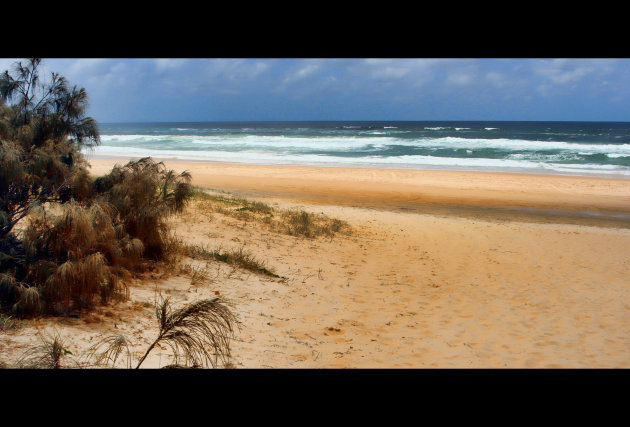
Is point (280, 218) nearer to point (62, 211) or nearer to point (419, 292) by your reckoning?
point (419, 292)

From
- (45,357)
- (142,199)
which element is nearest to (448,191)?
(142,199)

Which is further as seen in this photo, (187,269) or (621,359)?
(187,269)

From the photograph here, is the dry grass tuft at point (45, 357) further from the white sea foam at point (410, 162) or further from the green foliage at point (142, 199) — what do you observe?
the white sea foam at point (410, 162)

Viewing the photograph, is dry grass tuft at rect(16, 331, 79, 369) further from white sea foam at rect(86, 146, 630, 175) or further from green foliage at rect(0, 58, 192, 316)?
white sea foam at rect(86, 146, 630, 175)

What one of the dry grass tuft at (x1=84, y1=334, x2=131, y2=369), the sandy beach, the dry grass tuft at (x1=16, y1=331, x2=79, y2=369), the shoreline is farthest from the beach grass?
the dry grass tuft at (x1=16, y1=331, x2=79, y2=369)

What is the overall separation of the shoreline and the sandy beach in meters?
0.35

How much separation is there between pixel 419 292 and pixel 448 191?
1352 centimetres

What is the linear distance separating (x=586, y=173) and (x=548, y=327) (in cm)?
2501

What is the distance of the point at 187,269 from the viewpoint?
6.32m

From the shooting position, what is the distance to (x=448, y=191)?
19.7 meters

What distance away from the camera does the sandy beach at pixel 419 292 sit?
4.76 meters

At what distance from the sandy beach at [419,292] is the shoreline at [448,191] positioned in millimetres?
350
